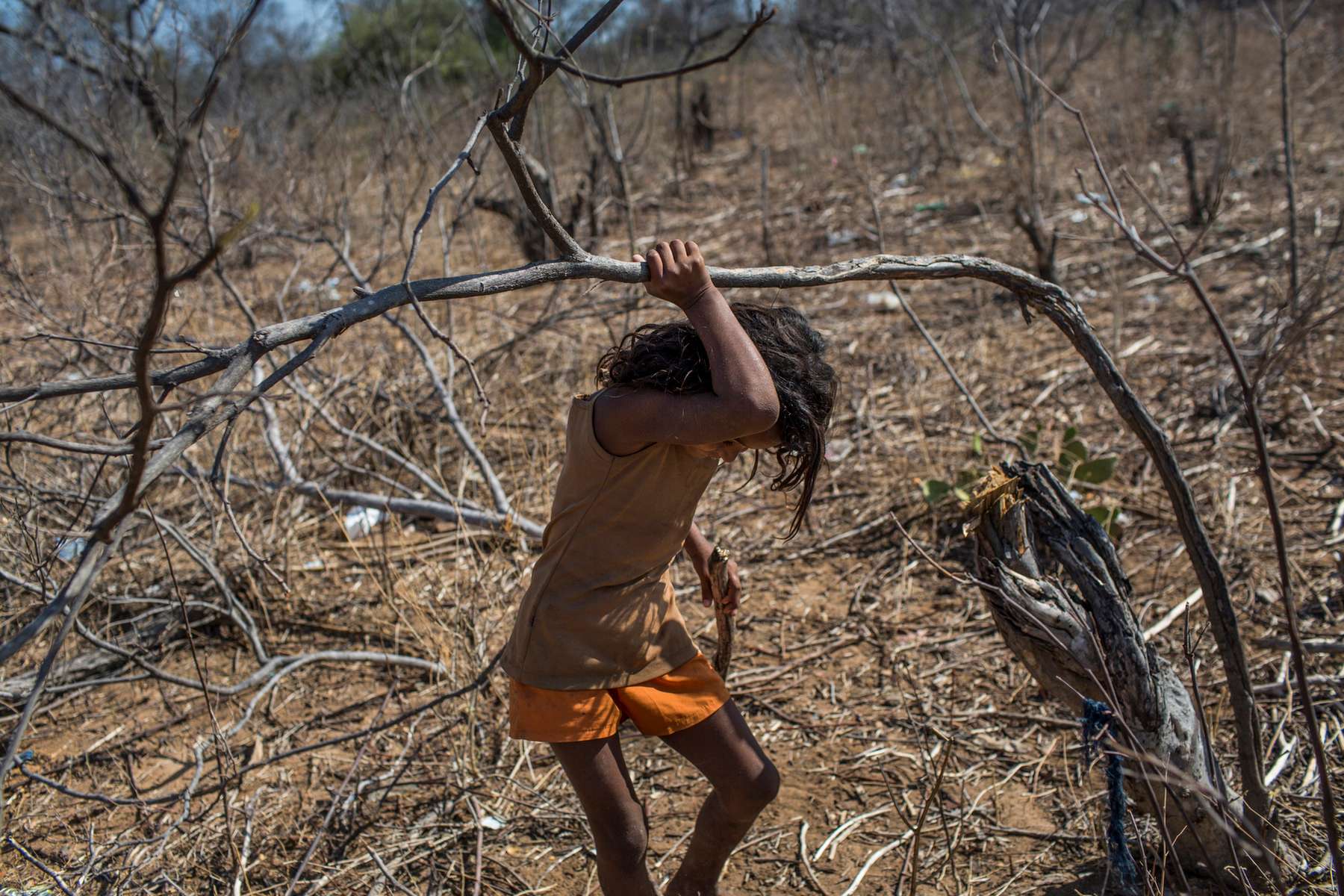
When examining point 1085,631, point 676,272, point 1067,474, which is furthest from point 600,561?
point 1067,474

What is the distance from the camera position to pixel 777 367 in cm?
153

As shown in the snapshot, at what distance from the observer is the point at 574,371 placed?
462 cm

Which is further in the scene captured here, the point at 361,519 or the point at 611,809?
the point at 361,519

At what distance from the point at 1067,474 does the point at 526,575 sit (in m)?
1.74

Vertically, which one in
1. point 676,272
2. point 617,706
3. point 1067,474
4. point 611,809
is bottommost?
point 611,809

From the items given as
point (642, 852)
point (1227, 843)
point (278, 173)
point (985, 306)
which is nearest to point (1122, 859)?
point (1227, 843)

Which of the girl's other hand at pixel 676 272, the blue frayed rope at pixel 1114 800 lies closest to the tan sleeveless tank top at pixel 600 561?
the girl's other hand at pixel 676 272

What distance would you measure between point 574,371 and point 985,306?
7.20 feet

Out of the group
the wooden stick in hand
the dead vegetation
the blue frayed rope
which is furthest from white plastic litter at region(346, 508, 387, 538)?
the blue frayed rope

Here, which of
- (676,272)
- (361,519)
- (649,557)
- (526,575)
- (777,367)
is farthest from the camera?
(361,519)

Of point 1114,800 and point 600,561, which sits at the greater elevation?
point 600,561

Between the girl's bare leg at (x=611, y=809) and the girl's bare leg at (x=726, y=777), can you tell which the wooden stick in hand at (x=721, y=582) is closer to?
the girl's bare leg at (x=726, y=777)

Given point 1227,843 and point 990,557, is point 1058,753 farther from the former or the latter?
point 990,557

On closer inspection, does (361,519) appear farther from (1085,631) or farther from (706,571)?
(1085,631)
